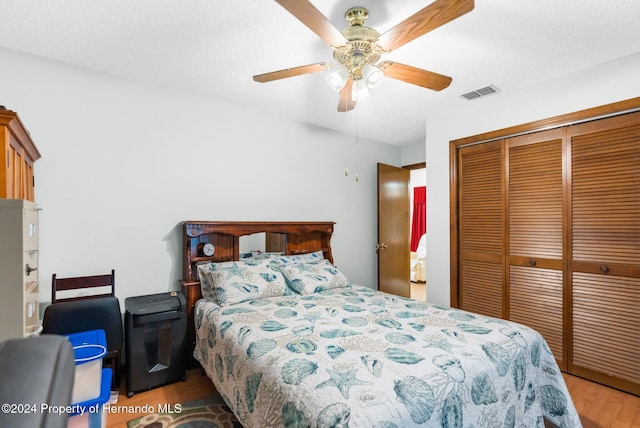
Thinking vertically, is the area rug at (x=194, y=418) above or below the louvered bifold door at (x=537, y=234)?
below

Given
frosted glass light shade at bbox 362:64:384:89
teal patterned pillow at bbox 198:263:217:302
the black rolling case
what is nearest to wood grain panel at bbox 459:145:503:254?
frosted glass light shade at bbox 362:64:384:89

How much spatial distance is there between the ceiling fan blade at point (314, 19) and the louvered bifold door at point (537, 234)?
85.4 inches

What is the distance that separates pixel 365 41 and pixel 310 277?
6.42 feet

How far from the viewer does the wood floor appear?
1.97 metres

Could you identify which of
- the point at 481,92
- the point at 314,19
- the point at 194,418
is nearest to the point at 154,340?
the point at 194,418

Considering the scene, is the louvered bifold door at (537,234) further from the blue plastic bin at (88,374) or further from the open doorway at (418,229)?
the open doorway at (418,229)

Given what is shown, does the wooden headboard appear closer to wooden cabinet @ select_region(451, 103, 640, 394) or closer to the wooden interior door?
the wooden interior door

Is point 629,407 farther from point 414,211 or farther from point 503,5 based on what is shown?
point 414,211

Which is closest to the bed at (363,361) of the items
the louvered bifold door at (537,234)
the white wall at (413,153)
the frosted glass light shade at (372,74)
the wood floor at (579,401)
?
the wood floor at (579,401)

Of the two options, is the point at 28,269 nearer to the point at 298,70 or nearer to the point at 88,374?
the point at 88,374

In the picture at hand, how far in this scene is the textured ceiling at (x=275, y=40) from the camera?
1.72 metres

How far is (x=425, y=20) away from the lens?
4.55 ft

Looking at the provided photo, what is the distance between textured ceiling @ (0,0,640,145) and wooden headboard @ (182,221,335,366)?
1257 mm

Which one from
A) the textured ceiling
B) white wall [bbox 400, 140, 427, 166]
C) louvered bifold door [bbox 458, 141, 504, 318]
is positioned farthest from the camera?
white wall [bbox 400, 140, 427, 166]
